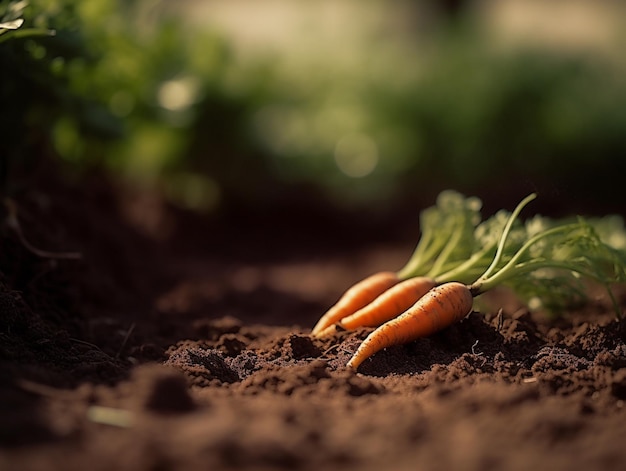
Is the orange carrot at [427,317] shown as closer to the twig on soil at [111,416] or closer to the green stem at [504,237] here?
the green stem at [504,237]

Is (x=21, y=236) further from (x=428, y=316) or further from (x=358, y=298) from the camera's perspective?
(x=428, y=316)

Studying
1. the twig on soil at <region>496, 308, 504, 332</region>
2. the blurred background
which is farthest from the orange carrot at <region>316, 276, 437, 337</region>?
the blurred background

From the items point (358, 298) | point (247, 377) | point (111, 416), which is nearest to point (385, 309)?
point (358, 298)

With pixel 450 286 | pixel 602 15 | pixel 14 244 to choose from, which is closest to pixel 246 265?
pixel 14 244

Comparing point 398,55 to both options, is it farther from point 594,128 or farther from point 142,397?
point 142,397

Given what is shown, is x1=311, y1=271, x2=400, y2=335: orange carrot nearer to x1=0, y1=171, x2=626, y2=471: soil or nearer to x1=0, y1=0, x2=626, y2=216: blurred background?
x1=0, y1=171, x2=626, y2=471: soil

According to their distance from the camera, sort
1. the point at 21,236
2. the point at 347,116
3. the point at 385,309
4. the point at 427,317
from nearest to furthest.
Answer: the point at 427,317 → the point at 385,309 → the point at 21,236 → the point at 347,116
